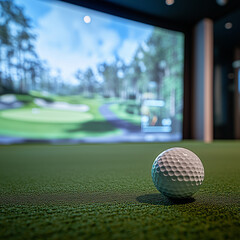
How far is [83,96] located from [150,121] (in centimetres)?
172

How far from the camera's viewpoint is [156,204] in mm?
758

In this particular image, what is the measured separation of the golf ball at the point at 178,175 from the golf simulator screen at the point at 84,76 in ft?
13.8

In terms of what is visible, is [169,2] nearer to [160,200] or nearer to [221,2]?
[221,2]

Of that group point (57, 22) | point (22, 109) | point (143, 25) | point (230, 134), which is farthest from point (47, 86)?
point (230, 134)

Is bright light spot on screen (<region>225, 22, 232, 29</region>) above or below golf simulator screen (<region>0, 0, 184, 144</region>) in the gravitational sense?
above

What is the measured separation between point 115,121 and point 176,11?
2.90 meters

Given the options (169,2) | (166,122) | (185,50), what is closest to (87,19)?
(169,2)

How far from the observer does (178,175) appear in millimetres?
774

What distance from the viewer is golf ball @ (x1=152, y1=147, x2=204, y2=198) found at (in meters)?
0.77

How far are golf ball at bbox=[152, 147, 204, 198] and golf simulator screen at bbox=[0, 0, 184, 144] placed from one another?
420cm

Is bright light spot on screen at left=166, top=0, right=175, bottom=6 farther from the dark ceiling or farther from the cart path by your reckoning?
the cart path

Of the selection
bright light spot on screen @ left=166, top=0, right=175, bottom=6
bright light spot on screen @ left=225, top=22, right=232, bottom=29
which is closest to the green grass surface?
bright light spot on screen @ left=166, top=0, right=175, bottom=6

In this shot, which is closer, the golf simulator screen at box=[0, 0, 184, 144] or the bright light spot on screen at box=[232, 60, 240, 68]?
the golf simulator screen at box=[0, 0, 184, 144]

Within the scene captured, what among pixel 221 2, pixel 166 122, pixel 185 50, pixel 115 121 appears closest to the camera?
pixel 221 2
